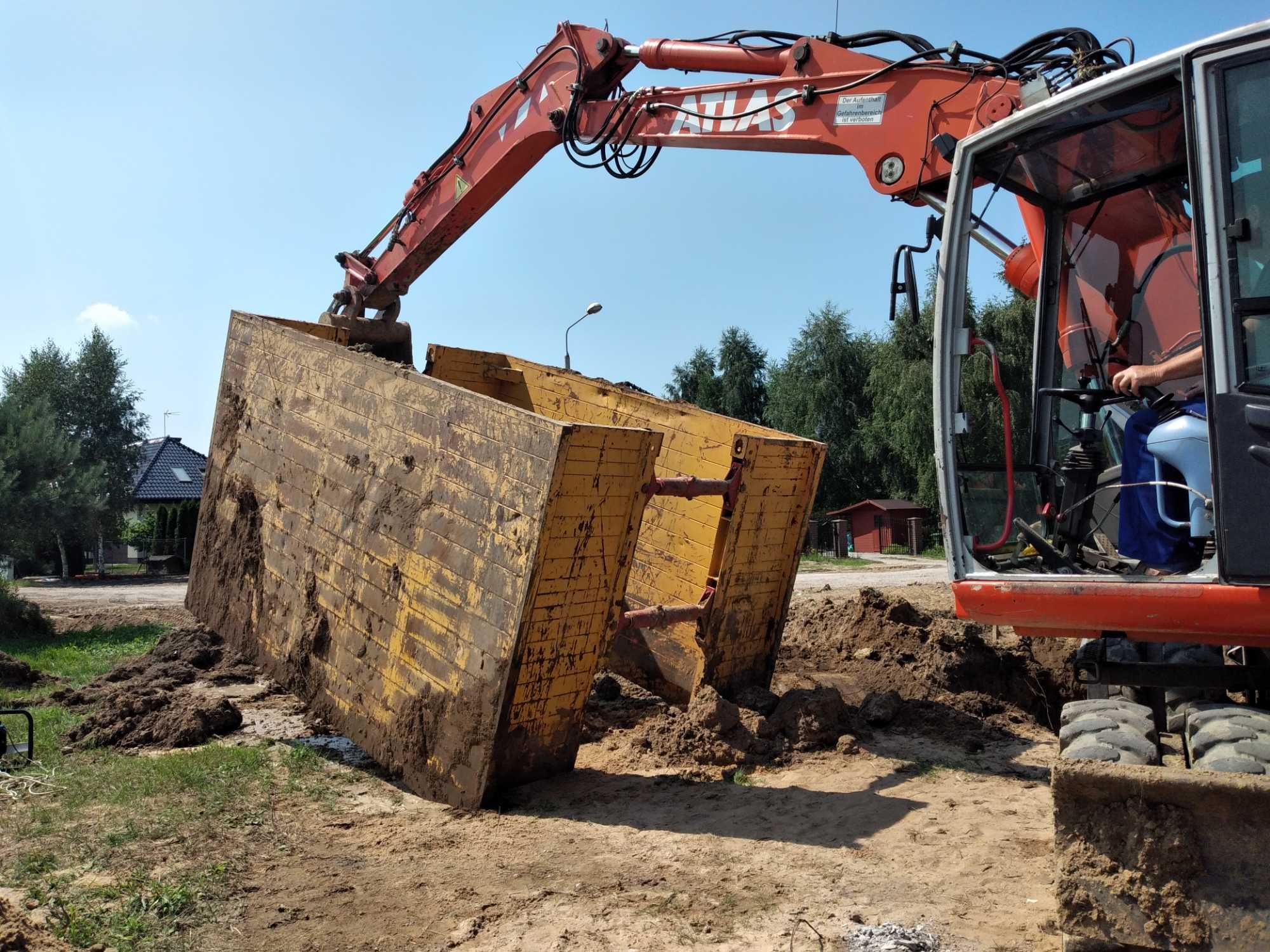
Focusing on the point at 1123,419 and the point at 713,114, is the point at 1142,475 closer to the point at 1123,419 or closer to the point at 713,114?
the point at 1123,419

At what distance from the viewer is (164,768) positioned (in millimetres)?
5352

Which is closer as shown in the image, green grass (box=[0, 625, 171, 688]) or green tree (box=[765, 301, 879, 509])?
green grass (box=[0, 625, 171, 688])

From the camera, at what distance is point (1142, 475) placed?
3391 mm

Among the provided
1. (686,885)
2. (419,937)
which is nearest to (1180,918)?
(686,885)

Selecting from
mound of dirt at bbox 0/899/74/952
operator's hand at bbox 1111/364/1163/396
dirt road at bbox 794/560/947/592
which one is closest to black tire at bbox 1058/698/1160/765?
operator's hand at bbox 1111/364/1163/396

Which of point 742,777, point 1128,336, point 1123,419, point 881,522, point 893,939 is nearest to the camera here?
point 893,939

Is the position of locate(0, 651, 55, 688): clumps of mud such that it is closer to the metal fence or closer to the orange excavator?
the orange excavator

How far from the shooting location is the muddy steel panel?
6426 mm

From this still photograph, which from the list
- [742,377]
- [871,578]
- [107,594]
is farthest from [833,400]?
[107,594]

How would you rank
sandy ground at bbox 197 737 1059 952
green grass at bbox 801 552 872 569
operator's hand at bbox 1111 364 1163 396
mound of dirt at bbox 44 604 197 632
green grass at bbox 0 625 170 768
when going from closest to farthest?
operator's hand at bbox 1111 364 1163 396 < sandy ground at bbox 197 737 1059 952 < green grass at bbox 0 625 170 768 < mound of dirt at bbox 44 604 197 632 < green grass at bbox 801 552 872 569

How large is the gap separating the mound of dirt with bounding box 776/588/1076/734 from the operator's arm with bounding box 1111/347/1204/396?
3.34 metres

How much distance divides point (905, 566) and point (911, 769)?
2048cm

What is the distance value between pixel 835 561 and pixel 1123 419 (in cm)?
2455

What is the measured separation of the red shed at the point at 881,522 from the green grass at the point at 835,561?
370 centimetres
